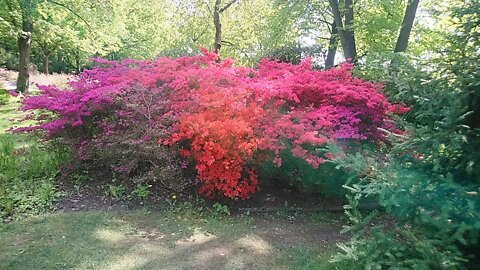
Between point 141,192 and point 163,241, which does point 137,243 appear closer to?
point 163,241

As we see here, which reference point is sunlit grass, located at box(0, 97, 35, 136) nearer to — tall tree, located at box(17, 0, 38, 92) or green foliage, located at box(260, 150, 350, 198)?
tall tree, located at box(17, 0, 38, 92)

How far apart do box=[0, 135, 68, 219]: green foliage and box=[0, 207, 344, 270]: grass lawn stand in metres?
0.36

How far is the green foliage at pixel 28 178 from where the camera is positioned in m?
4.10

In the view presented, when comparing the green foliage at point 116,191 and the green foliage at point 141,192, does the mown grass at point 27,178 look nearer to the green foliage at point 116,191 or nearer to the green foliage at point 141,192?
the green foliage at point 116,191

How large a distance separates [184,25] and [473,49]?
1264 centimetres

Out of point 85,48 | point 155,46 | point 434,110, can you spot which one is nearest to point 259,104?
point 434,110

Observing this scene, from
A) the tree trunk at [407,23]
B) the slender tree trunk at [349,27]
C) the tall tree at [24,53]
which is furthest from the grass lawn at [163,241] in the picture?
the tall tree at [24,53]

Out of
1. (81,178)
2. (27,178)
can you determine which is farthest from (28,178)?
(81,178)

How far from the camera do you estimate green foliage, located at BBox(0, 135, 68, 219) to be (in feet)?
13.5

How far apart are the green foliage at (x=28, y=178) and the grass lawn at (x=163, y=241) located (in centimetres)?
36

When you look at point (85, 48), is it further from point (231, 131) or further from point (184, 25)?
point (231, 131)

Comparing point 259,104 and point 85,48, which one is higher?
point 85,48

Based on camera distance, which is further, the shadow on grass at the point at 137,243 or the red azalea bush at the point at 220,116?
the red azalea bush at the point at 220,116

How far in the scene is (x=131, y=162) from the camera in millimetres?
4387
